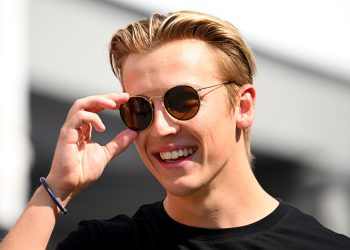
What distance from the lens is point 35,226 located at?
8.14 feet

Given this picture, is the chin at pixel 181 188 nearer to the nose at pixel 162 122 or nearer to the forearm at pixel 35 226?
the nose at pixel 162 122

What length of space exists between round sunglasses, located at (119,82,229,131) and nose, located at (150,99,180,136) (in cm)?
1

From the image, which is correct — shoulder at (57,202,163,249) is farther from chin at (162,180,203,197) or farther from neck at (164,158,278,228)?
chin at (162,180,203,197)

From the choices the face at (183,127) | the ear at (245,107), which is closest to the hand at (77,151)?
the face at (183,127)

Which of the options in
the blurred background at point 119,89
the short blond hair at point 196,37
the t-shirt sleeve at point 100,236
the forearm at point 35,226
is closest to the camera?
the forearm at point 35,226

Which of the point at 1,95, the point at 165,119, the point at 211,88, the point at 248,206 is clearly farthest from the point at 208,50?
the point at 1,95

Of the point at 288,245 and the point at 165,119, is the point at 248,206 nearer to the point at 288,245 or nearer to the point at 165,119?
the point at 288,245

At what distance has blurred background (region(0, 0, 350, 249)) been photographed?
16.7 ft

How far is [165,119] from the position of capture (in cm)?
260

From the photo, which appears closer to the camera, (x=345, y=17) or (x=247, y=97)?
(x=247, y=97)

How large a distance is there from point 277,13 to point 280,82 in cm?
64

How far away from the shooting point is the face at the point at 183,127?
8.44ft

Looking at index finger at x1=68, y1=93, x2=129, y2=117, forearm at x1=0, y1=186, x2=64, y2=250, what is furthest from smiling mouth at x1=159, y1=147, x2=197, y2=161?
forearm at x1=0, y1=186, x2=64, y2=250

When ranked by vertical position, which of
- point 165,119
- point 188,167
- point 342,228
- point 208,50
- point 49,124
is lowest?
point 342,228
